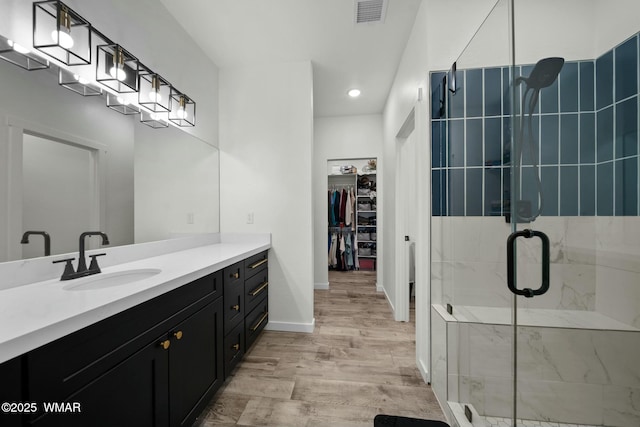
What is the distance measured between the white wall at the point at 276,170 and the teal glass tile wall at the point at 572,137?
1551 millimetres

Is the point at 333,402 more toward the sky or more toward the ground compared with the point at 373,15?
more toward the ground

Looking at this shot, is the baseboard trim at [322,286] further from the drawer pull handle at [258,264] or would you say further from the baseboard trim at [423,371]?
the baseboard trim at [423,371]

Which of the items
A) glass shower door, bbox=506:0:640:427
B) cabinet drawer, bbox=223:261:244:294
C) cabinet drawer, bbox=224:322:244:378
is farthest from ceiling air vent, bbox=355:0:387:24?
cabinet drawer, bbox=224:322:244:378

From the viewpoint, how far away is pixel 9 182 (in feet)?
3.42

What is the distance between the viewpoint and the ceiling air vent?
5.99 ft

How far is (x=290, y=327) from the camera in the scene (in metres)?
2.54

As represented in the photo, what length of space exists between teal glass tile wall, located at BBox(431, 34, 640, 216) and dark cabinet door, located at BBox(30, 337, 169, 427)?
1.71m

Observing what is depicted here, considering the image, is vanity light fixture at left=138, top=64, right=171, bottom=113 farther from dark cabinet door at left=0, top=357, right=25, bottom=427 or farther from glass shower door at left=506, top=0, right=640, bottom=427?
glass shower door at left=506, top=0, right=640, bottom=427

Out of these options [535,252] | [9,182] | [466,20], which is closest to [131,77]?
[9,182]

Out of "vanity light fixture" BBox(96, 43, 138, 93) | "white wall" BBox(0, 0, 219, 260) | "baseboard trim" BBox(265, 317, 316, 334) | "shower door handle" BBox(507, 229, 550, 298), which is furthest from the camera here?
"baseboard trim" BBox(265, 317, 316, 334)

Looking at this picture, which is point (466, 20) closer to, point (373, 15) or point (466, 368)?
point (373, 15)

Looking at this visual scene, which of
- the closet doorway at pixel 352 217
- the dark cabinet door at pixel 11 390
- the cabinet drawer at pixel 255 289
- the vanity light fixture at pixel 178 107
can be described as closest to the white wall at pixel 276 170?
the cabinet drawer at pixel 255 289

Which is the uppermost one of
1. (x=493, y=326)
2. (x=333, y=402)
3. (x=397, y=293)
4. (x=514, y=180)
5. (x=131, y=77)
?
(x=131, y=77)

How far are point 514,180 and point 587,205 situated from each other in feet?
0.84
